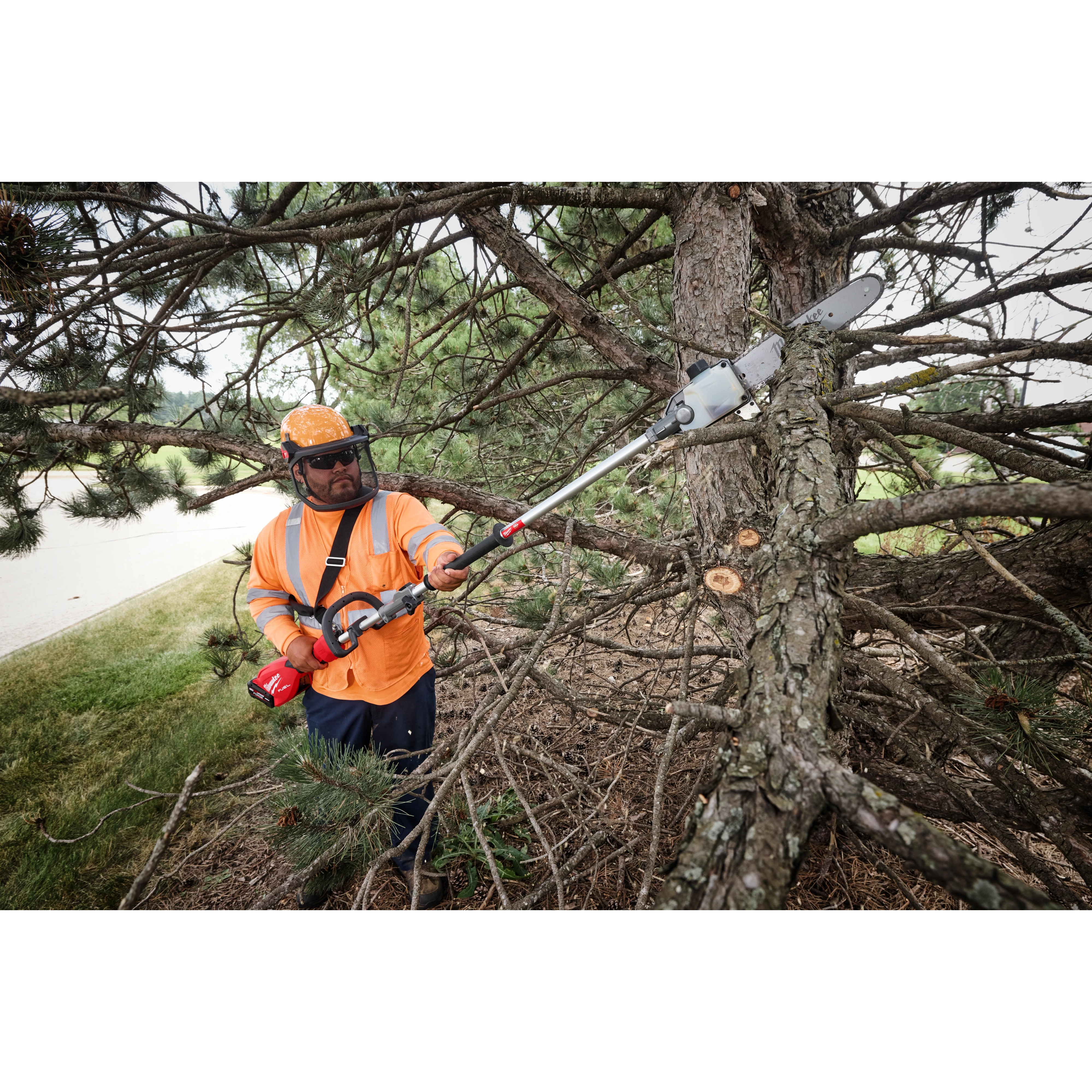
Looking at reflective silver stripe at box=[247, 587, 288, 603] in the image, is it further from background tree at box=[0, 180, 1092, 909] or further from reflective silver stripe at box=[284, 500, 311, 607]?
background tree at box=[0, 180, 1092, 909]

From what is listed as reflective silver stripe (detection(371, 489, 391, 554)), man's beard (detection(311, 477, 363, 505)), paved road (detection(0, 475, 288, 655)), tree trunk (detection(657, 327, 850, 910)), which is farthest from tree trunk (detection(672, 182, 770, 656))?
paved road (detection(0, 475, 288, 655))

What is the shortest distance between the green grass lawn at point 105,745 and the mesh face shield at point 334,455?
121cm

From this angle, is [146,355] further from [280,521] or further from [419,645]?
[419,645]

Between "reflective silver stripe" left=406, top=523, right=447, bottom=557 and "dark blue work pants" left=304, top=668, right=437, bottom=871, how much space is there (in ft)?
1.99

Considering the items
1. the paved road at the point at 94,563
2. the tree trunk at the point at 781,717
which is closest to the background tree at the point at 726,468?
the tree trunk at the point at 781,717

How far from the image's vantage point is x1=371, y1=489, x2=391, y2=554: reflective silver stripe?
1.89m

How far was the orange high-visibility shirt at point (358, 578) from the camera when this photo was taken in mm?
1905

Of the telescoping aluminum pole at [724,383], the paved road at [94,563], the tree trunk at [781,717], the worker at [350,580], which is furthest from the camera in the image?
the paved road at [94,563]

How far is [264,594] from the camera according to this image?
2.05 m

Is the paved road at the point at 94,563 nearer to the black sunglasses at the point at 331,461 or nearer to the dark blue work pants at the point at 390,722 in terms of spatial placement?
the black sunglasses at the point at 331,461
